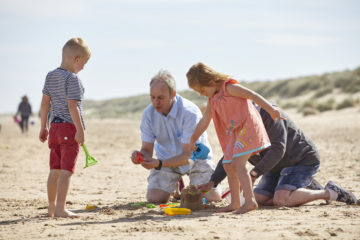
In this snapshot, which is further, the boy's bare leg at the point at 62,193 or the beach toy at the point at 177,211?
the beach toy at the point at 177,211

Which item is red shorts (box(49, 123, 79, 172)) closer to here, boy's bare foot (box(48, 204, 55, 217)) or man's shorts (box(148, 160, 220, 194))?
boy's bare foot (box(48, 204, 55, 217))

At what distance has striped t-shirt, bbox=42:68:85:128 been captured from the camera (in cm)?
457

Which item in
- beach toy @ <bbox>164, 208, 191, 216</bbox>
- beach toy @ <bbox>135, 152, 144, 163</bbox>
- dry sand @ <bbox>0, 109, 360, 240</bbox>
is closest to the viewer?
dry sand @ <bbox>0, 109, 360, 240</bbox>

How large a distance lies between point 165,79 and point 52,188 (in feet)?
5.05

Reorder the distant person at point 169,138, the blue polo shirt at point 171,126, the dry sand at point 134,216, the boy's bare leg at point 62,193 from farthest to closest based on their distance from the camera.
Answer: the blue polo shirt at point 171,126
the distant person at point 169,138
the boy's bare leg at point 62,193
the dry sand at point 134,216

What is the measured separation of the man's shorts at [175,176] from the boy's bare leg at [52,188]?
140 cm

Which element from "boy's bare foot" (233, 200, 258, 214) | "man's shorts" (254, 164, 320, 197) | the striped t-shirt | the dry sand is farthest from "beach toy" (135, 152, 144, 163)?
"man's shorts" (254, 164, 320, 197)

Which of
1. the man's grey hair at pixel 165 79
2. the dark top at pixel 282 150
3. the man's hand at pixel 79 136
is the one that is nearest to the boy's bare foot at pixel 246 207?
the dark top at pixel 282 150

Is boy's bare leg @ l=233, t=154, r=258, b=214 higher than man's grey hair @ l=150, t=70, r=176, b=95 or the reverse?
the reverse

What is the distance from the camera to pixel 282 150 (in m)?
4.72

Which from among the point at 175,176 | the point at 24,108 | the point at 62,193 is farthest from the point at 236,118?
the point at 24,108

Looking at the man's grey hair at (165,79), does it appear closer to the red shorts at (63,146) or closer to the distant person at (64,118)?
the distant person at (64,118)

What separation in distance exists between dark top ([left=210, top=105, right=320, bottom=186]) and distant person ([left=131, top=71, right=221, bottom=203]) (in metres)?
0.51

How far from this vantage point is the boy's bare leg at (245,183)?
4.41 m
